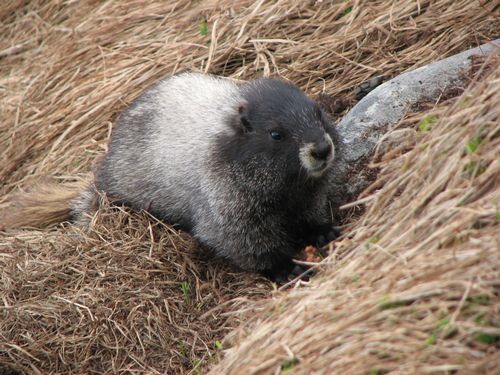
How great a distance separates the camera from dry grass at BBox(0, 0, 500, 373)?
341 centimetres

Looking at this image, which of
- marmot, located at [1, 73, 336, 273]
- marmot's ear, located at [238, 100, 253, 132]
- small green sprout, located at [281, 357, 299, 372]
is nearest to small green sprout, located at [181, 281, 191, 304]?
marmot, located at [1, 73, 336, 273]

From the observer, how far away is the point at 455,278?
3334 millimetres

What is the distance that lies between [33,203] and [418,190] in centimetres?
366

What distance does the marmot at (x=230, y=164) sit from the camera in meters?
5.17

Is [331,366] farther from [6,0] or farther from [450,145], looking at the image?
[6,0]

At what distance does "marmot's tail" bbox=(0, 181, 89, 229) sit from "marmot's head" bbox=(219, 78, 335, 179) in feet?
6.14

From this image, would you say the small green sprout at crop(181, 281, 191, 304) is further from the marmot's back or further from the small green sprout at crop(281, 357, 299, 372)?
the small green sprout at crop(281, 357, 299, 372)

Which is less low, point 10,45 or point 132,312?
point 10,45

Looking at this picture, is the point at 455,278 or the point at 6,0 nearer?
the point at 455,278

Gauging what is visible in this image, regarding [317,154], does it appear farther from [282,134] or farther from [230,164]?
Result: [230,164]

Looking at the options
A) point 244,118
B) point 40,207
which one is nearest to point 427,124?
point 244,118

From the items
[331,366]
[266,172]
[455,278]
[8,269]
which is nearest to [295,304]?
[331,366]

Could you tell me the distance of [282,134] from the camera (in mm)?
5137

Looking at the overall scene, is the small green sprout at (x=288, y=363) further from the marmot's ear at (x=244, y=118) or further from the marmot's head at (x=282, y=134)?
the marmot's ear at (x=244, y=118)
